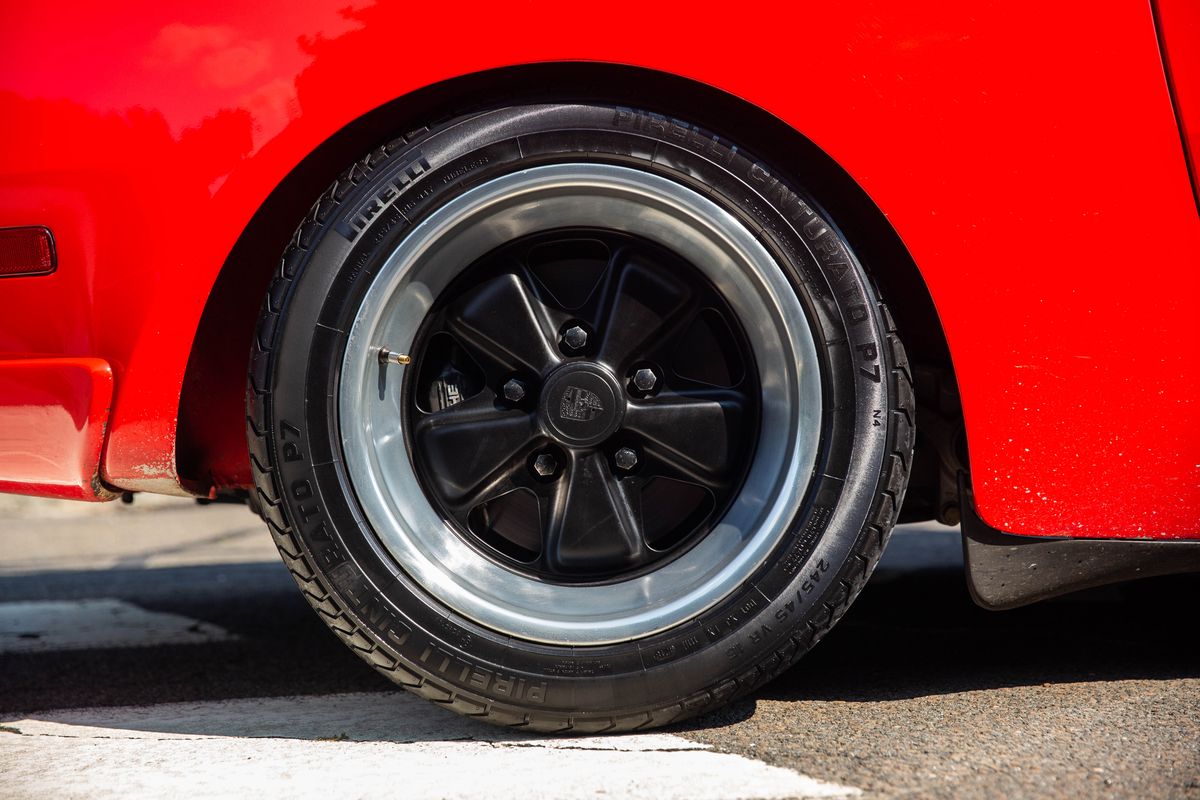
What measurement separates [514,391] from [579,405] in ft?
0.43

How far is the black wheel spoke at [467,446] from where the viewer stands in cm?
170

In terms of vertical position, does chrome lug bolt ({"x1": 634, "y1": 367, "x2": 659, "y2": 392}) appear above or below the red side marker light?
below

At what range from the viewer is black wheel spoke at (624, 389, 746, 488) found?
1.69 metres

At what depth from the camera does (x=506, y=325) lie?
1719 millimetres

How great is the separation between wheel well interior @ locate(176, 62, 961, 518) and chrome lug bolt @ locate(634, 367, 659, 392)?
39cm

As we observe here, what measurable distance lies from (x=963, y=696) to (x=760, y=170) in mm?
965

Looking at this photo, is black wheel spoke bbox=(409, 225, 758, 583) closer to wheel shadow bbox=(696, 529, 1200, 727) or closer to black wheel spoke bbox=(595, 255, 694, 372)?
black wheel spoke bbox=(595, 255, 694, 372)

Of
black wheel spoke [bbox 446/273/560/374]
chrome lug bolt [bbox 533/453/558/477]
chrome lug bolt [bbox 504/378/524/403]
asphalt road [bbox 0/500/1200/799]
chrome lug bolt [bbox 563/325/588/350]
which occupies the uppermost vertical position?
black wheel spoke [bbox 446/273/560/374]

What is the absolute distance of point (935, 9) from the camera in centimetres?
153

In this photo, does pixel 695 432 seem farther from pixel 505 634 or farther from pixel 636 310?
pixel 505 634

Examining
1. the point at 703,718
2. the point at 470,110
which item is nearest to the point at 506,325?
the point at 470,110

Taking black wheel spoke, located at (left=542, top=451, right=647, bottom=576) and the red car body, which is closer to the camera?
the red car body

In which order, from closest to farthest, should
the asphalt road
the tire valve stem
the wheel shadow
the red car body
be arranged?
the asphalt road → the red car body → the tire valve stem → the wheel shadow

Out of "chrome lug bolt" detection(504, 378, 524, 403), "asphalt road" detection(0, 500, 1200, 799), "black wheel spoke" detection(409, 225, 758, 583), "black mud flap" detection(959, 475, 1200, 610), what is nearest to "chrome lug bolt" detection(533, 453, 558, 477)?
"black wheel spoke" detection(409, 225, 758, 583)
